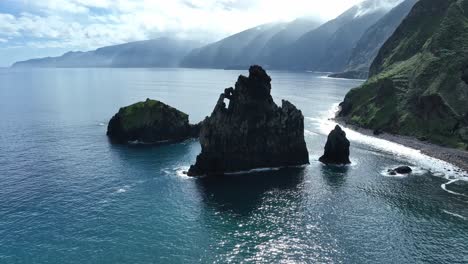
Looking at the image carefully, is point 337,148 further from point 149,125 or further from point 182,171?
point 149,125

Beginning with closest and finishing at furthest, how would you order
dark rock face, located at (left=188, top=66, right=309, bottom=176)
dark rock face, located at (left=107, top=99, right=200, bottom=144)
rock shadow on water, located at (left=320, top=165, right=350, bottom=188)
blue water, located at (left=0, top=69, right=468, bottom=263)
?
blue water, located at (left=0, top=69, right=468, bottom=263), rock shadow on water, located at (left=320, top=165, right=350, bottom=188), dark rock face, located at (left=188, top=66, right=309, bottom=176), dark rock face, located at (left=107, top=99, right=200, bottom=144)

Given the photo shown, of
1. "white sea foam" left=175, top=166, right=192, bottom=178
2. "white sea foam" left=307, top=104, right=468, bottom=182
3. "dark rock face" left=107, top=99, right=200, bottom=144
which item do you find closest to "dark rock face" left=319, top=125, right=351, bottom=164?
"white sea foam" left=307, top=104, right=468, bottom=182

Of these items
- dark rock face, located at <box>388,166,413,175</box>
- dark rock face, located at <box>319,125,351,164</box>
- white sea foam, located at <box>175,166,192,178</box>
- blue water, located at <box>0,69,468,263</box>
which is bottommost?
blue water, located at <box>0,69,468,263</box>

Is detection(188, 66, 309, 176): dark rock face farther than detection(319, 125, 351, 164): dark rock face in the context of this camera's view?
No

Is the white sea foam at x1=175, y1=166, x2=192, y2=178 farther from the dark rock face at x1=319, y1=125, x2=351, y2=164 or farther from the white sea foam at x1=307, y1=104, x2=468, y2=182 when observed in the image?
the white sea foam at x1=307, y1=104, x2=468, y2=182

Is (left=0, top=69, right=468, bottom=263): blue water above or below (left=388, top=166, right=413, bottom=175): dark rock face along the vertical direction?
below

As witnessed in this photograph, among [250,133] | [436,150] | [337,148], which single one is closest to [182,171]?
[250,133]
